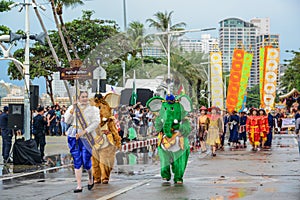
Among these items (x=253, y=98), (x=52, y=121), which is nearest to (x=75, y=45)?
(x=52, y=121)

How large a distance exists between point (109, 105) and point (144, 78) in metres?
13.9

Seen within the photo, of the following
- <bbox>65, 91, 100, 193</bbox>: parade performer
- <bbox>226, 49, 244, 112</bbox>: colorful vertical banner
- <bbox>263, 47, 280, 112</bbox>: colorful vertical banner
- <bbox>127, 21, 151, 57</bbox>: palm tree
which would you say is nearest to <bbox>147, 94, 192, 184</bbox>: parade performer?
<bbox>65, 91, 100, 193</bbox>: parade performer

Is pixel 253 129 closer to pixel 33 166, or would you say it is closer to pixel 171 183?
pixel 33 166

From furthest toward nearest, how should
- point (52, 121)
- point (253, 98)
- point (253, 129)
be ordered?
point (253, 98) < point (52, 121) < point (253, 129)

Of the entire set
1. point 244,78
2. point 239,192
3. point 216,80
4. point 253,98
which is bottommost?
point 239,192

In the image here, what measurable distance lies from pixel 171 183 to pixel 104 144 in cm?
156

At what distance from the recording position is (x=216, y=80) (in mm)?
43312

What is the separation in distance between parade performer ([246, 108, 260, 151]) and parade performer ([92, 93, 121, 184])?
12576 millimetres

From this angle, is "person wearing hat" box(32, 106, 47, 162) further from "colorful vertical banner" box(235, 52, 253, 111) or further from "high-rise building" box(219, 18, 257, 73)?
"high-rise building" box(219, 18, 257, 73)

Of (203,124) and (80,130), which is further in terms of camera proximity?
(203,124)

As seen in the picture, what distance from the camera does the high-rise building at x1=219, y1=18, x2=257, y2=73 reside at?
10983 cm

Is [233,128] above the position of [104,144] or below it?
above

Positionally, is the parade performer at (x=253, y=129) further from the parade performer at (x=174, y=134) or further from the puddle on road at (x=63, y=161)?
the parade performer at (x=174, y=134)

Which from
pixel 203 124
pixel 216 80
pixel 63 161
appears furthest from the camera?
pixel 216 80
